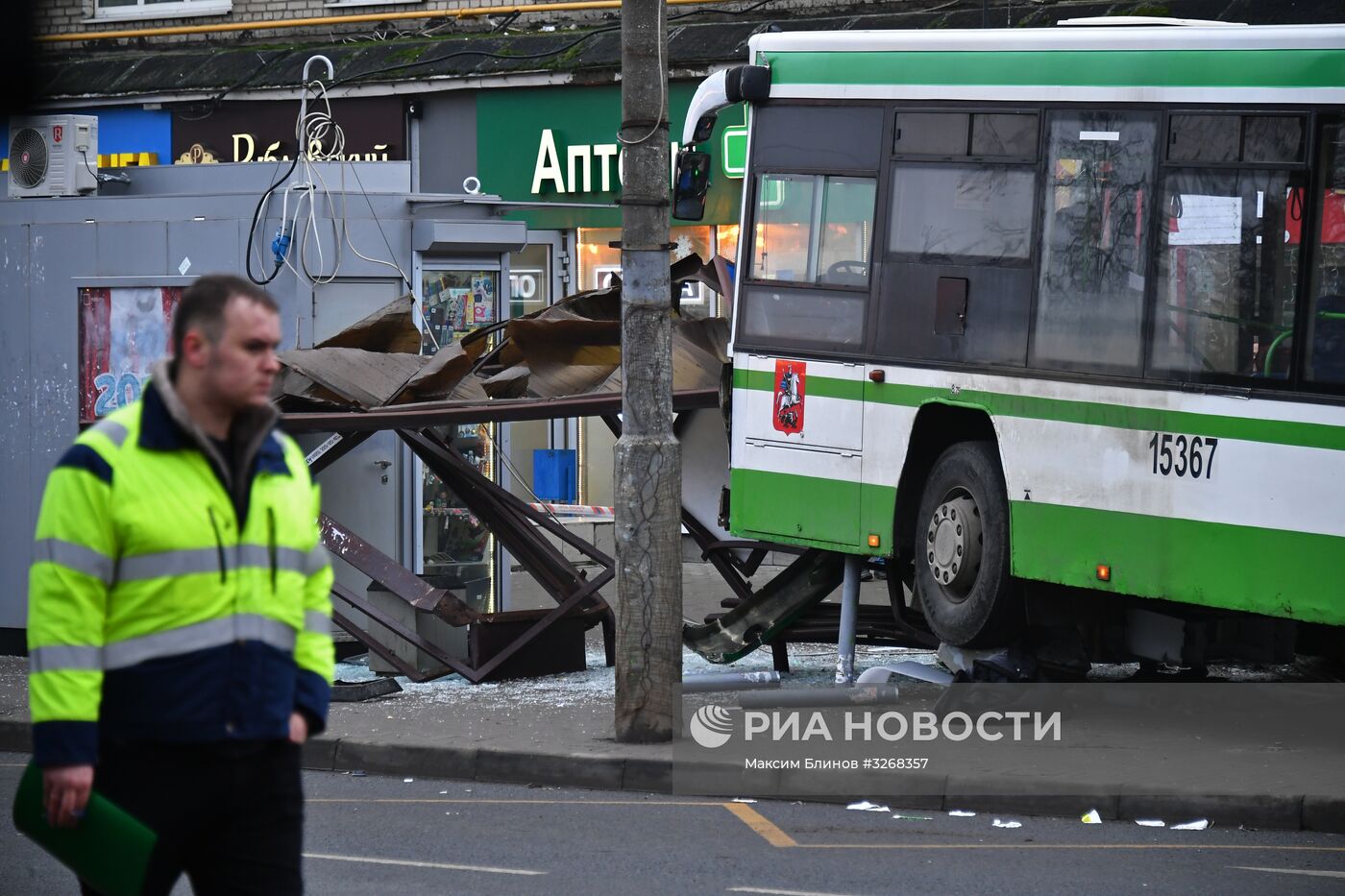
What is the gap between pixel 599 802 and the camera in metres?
8.61

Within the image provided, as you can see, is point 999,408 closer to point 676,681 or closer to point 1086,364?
point 1086,364

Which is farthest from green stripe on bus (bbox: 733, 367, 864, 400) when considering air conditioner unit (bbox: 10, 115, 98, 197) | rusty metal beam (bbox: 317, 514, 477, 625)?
air conditioner unit (bbox: 10, 115, 98, 197)

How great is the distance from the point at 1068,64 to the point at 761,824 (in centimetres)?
405

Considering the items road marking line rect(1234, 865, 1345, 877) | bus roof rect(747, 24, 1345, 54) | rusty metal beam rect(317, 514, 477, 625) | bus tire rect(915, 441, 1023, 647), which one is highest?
bus roof rect(747, 24, 1345, 54)

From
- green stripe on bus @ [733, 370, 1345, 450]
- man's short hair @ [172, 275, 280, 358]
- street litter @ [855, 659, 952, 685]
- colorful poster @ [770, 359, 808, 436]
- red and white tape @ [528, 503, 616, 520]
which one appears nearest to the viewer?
man's short hair @ [172, 275, 280, 358]

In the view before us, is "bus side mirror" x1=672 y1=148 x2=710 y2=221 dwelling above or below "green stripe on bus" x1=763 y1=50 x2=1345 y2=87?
below

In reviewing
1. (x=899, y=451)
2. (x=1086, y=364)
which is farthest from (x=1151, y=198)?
(x=899, y=451)

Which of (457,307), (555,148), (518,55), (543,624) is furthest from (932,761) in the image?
(518,55)

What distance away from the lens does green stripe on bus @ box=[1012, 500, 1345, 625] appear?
28.1 ft

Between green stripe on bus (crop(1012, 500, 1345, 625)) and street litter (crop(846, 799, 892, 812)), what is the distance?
164 centimetres

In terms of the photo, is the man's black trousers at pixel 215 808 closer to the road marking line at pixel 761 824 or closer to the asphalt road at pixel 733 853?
the asphalt road at pixel 733 853

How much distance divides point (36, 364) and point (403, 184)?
264cm

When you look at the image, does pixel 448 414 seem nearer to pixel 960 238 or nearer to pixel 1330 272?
pixel 960 238

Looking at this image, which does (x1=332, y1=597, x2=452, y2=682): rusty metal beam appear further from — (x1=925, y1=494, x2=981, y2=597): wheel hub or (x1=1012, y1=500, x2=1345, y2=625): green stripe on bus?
(x1=1012, y1=500, x2=1345, y2=625): green stripe on bus
